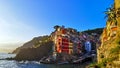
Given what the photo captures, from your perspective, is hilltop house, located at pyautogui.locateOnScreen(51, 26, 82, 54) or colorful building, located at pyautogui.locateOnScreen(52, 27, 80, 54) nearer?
colorful building, located at pyautogui.locateOnScreen(52, 27, 80, 54)

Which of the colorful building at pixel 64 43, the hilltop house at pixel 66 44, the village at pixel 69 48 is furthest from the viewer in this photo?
the hilltop house at pixel 66 44

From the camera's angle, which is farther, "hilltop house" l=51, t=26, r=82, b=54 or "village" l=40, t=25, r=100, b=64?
"hilltop house" l=51, t=26, r=82, b=54

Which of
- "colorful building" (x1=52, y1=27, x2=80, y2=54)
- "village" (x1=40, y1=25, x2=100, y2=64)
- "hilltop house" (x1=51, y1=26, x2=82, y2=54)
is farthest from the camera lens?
"hilltop house" (x1=51, y1=26, x2=82, y2=54)

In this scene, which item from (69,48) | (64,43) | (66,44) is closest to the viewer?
(69,48)

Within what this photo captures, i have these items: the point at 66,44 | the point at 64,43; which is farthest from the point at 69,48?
the point at 64,43

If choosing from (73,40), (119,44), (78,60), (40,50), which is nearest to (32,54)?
(40,50)

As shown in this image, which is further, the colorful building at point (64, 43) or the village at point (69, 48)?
the colorful building at point (64, 43)

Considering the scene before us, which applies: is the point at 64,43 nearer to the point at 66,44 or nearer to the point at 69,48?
the point at 66,44

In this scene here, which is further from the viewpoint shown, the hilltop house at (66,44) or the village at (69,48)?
the hilltop house at (66,44)

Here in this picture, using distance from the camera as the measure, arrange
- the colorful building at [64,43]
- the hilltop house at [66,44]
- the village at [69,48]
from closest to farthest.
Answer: the village at [69,48]
the colorful building at [64,43]
the hilltop house at [66,44]

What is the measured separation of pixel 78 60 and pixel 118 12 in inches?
3601

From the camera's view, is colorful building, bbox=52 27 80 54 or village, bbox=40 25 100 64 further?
colorful building, bbox=52 27 80 54

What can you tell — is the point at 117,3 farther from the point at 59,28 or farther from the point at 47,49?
the point at 47,49

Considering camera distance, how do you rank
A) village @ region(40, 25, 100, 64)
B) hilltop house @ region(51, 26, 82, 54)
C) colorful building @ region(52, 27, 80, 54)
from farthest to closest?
hilltop house @ region(51, 26, 82, 54), colorful building @ region(52, 27, 80, 54), village @ region(40, 25, 100, 64)
